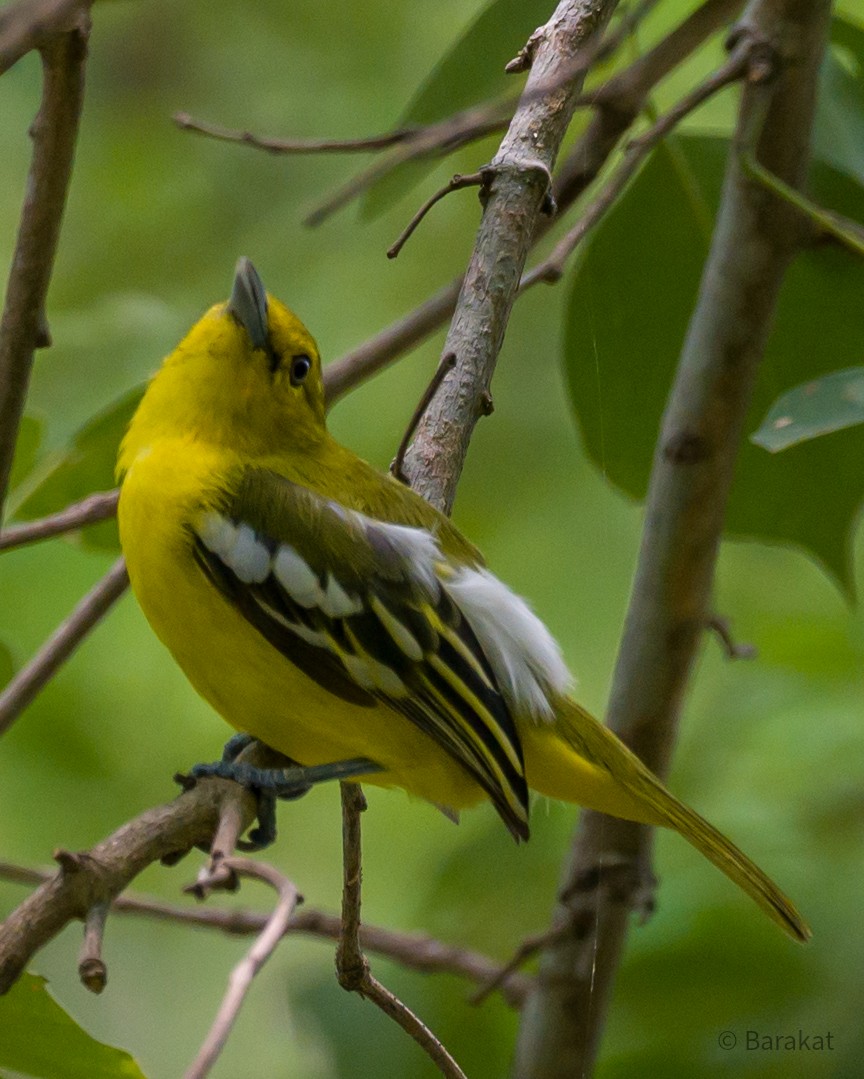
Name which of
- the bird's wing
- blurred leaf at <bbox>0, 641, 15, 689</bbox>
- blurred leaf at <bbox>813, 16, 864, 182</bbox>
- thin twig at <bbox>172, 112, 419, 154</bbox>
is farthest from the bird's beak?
blurred leaf at <bbox>813, 16, 864, 182</bbox>

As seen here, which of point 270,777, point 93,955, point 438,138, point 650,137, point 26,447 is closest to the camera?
point 93,955

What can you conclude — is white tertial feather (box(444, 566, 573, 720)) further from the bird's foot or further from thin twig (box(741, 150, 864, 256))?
thin twig (box(741, 150, 864, 256))

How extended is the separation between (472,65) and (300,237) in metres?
1.94

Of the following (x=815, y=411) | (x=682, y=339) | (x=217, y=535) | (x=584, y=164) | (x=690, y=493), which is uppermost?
(x=584, y=164)

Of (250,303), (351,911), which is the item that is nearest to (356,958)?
(351,911)

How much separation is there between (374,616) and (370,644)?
0.05m

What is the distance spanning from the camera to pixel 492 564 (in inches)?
149

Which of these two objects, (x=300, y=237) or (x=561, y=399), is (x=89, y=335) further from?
(x=561, y=399)

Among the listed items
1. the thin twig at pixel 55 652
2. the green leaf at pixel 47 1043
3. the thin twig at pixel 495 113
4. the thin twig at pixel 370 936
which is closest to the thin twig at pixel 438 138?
the thin twig at pixel 495 113

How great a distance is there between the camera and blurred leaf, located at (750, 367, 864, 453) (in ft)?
5.85

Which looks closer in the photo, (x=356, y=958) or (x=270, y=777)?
(x=356, y=958)

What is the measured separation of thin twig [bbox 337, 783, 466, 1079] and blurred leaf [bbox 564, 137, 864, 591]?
1.25m

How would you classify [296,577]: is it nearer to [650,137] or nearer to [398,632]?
[398,632]

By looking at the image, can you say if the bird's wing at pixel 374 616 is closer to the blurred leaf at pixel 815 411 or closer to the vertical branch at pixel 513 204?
the vertical branch at pixel 513 204
